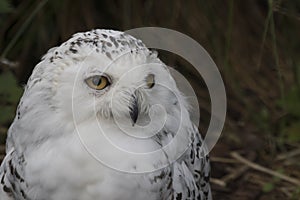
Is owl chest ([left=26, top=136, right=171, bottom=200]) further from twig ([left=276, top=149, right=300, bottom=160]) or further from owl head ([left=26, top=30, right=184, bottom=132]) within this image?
twig ([left=276, top=149, right=300, bottom=160])

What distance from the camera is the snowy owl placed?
2268 millimetres

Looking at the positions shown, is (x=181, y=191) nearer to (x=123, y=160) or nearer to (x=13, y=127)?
(x=123, y=160)

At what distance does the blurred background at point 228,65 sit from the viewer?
12.3ft

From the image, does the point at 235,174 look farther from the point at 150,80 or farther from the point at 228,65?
the point at 150,80

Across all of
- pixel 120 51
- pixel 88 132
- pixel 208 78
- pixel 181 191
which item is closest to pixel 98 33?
pixel 120 51

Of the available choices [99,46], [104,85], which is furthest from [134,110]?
[99,46]

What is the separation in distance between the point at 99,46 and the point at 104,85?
0.12 metres

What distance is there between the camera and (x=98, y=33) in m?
2.38

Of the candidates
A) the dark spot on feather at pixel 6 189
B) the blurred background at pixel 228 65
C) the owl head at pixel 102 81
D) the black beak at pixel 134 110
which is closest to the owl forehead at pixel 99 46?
the owl head at pixel 102 81

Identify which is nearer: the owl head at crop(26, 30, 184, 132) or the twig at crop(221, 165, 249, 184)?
the owl head at crop(26, 30, 184, 132)

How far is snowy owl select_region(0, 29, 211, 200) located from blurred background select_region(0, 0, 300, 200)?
1.20 metres

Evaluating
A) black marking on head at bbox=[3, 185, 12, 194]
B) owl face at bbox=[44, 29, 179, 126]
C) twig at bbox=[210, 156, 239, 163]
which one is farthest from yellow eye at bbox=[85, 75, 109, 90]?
twig at bbox=[210, 156, 239, 163]

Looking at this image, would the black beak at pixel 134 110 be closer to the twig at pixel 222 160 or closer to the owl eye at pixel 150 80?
the owl eye at pixel 150 80

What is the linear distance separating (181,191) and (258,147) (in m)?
1.53
